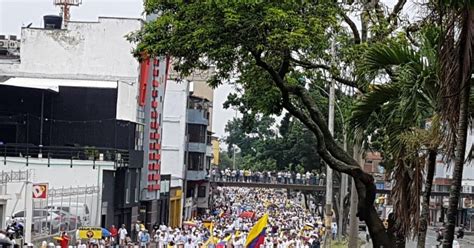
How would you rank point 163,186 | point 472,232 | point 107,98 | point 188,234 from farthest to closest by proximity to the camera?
point 472,232
point 163,186
point 107,98
point 188,234

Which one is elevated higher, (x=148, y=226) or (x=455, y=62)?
(x=455, y=62)

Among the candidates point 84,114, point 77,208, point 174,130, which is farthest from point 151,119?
point 174,130

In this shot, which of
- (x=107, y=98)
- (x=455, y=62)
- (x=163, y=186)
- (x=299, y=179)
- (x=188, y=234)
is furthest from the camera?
(x=299, y=179)

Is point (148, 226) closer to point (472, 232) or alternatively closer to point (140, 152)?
point (140, 152)

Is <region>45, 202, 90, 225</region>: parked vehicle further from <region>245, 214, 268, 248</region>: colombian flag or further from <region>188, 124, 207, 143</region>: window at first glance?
<region>188, 124, 207, 143</region>: window

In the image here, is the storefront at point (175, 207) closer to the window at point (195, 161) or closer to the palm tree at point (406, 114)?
the window at point (195, 161)

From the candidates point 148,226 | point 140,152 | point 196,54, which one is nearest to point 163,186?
point 148,226

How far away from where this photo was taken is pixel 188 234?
39.7 m

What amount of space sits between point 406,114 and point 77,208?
28.7 meters

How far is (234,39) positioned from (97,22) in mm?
36871

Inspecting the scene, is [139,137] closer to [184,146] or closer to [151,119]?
[151,119]

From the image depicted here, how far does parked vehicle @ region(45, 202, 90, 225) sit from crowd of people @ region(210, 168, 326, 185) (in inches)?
1303

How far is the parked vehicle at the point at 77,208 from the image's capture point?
36.7m

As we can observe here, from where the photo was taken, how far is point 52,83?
48.8 meters
